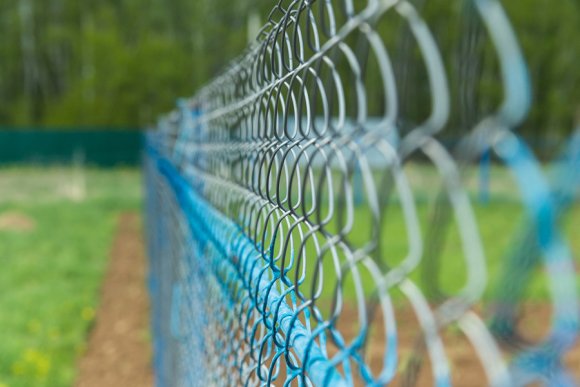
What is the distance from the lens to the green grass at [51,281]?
5.96 meters

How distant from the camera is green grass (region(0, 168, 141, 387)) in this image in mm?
5957

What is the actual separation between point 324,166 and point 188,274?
2.27m

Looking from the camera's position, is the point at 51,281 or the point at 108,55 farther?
the point at 108,55

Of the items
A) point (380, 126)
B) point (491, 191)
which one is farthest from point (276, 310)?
point (491, 191)

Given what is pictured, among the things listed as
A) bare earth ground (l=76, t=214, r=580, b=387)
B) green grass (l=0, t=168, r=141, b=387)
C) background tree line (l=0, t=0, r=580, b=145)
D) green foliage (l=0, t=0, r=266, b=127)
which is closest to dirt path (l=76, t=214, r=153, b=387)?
bare earth ground (l=76, t=214, r=580, b=387)

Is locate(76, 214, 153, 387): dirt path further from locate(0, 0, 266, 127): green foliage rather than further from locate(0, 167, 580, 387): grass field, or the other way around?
locate(0, 0, 266, 127): green foliage

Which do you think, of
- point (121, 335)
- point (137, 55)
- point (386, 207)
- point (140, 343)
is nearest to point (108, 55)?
Answer: point (137, 55)

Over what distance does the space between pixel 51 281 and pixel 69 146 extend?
49.6ft

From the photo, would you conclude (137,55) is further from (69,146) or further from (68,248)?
(68,248)

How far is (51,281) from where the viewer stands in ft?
29.7

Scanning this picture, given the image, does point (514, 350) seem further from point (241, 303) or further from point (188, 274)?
point (188, 274)

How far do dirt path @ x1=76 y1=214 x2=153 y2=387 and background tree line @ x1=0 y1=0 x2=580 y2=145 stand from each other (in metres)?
23.7

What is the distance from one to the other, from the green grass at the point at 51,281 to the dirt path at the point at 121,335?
0.38 feet

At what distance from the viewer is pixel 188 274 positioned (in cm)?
331
